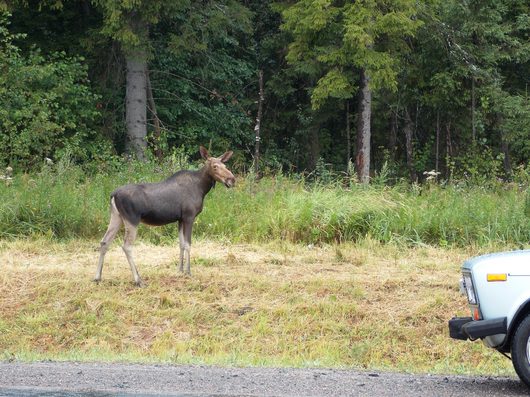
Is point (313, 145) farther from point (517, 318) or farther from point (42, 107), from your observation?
point (517, 318)

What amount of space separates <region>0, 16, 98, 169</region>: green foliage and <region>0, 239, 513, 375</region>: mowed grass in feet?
29.9

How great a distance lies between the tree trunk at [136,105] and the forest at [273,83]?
0.04 metres

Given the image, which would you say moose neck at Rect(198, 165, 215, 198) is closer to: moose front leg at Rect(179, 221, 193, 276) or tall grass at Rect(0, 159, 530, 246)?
moose front leg at Rect(179, 221, 193, 276)

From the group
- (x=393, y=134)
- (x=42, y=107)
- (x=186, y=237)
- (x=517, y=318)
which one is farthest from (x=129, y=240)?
(x=393, y=134)

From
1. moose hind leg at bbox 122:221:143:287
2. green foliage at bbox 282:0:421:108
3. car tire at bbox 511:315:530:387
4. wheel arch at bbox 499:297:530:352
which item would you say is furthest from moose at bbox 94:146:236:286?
green foliage at bbox 282:0:421:108

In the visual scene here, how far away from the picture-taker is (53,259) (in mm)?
15562

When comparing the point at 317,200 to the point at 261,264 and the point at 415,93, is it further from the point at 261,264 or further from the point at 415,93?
the point at 415,93

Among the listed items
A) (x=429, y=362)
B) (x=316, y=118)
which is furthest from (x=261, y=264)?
(x=316, y=118)

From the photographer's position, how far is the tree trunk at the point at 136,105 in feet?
88.9

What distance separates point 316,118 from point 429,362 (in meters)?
20.4

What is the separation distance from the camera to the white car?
816 centimetres

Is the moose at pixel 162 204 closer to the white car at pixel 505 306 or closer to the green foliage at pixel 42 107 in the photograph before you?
the white car at pixel 505 306

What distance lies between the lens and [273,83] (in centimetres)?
3219

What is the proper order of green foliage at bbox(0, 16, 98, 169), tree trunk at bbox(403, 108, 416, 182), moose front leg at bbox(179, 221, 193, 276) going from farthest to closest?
tree trunk at bbox(403, 108, 416, 182)
green foliage at bbox(0, 16, 98, 169)
moose front leg at bbox(179, 221, 193, 276)
